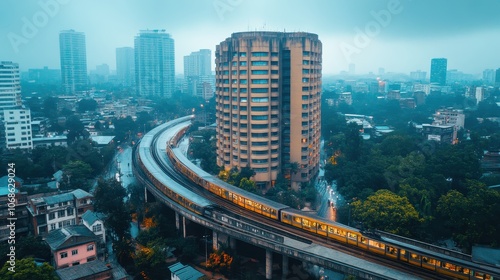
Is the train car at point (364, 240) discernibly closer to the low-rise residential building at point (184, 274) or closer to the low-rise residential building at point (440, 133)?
the low-rise residential building at point (184, 274)

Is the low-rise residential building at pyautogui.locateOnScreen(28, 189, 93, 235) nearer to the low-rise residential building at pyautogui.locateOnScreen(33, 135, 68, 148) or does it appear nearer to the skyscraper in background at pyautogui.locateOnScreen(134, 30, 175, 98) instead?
the low-rise residential building at pyautogui.locateOnScreen(33, 135, 68, 148)

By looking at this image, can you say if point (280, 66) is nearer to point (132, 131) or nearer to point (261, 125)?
point (261, 125)

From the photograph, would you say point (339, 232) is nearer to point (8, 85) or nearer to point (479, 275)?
point (479, 275)

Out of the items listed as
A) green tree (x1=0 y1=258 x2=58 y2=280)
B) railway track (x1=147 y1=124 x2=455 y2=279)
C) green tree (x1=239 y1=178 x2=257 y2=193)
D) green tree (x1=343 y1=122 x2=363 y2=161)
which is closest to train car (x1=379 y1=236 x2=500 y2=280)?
railway track (x1=147 y1=124 x2=455 y2=279)

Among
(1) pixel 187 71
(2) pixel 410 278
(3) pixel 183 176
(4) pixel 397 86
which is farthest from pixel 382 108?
(1) pixel 187 71

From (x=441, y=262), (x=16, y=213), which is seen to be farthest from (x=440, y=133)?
(x=16, y=213)

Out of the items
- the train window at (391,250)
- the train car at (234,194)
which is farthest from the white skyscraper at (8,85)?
the train window at (391,250)
